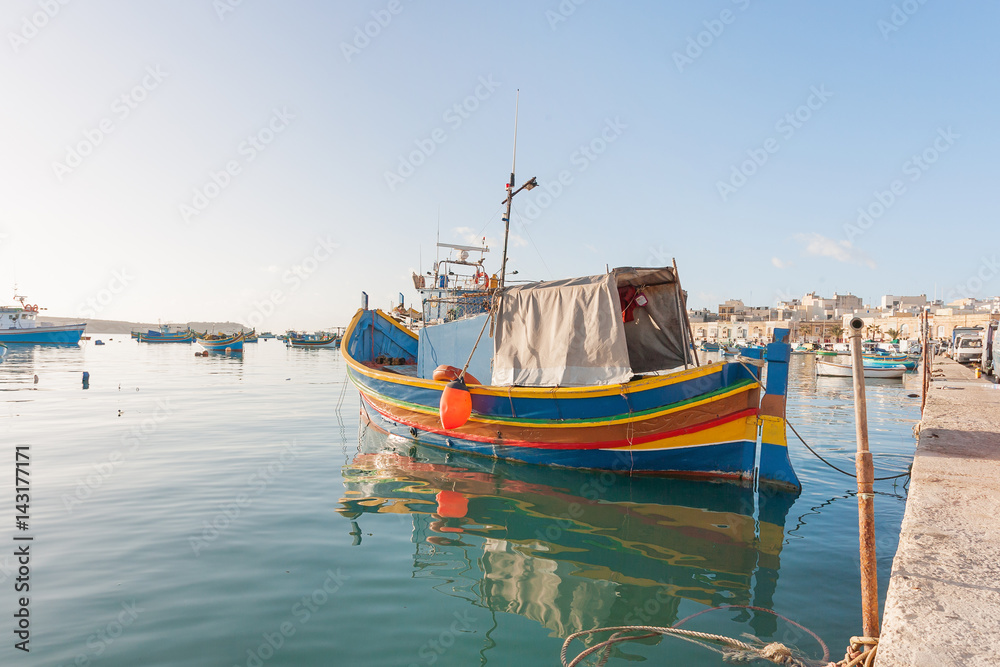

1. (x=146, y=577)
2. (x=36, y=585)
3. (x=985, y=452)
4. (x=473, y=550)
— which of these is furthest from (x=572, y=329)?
(x=36, y=585)

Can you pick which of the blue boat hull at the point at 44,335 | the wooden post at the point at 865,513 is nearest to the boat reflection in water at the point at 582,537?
the wooden post at the point at 865,513

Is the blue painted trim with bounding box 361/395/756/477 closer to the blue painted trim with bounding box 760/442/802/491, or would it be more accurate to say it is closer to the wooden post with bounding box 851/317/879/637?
the blue painted trim with bounding box 760/442/802/491

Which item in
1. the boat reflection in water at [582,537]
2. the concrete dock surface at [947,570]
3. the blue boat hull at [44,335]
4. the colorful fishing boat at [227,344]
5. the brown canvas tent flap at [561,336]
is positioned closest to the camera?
the concrete dock surface at [947,570]

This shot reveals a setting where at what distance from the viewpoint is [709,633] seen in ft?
14.7

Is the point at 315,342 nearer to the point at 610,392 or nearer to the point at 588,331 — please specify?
the point at 588,331

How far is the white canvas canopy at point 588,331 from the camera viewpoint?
9484 millimetres

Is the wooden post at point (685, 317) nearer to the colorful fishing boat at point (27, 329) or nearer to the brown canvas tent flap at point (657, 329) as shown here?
the brown canvas tent flap at point (657, 329)

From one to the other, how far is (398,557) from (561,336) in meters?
5.11

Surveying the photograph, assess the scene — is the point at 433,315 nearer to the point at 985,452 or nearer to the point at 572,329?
the point at 572,329

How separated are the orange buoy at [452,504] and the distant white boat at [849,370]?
105ft

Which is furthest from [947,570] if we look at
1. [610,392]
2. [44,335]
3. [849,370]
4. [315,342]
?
[44,335]

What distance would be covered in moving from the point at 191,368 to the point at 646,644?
39.6 m

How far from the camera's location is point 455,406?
10055 mm

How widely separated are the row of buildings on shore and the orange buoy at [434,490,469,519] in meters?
81.6
